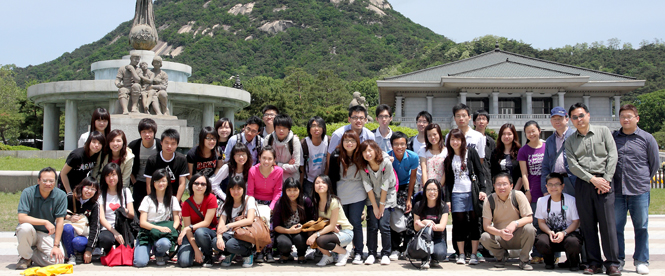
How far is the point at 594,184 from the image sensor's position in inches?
177

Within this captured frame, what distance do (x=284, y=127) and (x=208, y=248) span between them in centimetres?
150

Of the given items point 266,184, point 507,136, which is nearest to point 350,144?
point 266,184

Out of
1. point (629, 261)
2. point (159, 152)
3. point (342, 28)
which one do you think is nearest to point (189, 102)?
point (159, 152)

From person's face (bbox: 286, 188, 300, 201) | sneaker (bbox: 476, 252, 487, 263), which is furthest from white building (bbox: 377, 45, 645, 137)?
person's face (bbox: 286, 188, 300, 201)

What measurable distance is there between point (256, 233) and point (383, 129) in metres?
1.99

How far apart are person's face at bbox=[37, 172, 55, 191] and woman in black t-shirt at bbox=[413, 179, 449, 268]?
356 cm

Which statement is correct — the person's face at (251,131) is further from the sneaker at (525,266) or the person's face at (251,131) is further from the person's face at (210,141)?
the sneaker at (525,266)

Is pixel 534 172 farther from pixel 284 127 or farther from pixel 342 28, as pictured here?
pixel 342 28

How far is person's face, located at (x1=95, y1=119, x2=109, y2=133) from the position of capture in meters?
5.41

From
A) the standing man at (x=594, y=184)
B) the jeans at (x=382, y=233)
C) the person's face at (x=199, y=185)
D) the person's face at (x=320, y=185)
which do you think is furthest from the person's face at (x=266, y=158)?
the standing man at (x=594, y=184)

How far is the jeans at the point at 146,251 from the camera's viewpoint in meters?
4.71

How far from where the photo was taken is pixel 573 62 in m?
61.8

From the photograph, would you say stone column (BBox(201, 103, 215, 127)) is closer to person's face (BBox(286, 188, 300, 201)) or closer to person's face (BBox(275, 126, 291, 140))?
person's face (BBox(275, 126, 291, 140))

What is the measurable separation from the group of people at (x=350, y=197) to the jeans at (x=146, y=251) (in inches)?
0.5
